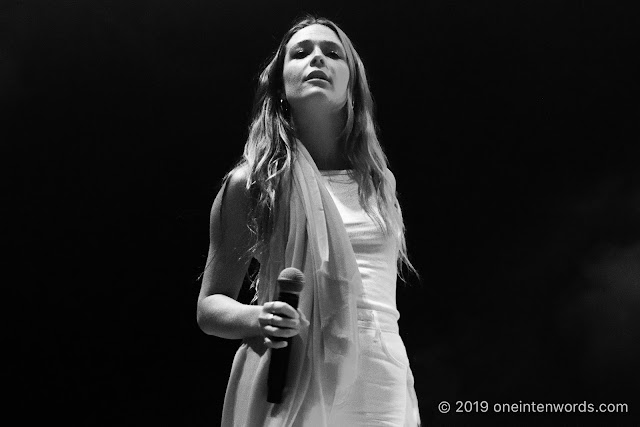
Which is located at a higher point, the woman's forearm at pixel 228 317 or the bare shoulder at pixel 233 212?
the bare shoulder at pixel 233 212

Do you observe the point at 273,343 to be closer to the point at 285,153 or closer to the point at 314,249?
the point at 314,249

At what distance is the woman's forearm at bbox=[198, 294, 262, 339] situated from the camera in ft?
3.97

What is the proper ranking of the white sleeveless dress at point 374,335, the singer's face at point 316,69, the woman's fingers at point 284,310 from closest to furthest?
the woman's fingers at point 284,310 < the white sleeveless dress at point 374,335 < the singer's face at point 316,69

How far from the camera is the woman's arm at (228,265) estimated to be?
1263 mm

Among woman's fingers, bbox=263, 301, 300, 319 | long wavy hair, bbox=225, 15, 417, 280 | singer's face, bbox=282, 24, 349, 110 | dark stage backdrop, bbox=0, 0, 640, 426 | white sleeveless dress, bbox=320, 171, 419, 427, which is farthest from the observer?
dark stage backdrop, bbox=0, 0, 640, 426

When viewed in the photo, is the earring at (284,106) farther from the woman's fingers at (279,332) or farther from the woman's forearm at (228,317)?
the woman's fingers at (279,332)

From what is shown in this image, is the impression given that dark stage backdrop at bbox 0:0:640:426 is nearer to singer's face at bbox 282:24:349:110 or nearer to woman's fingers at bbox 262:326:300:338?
Answer: singer's face at bbox 282:24:349:110

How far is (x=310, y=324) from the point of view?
4.04ft

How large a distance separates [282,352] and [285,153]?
0.40 meters

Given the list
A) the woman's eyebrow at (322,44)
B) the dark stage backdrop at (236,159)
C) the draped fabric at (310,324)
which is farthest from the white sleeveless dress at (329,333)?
the dark stage backdrop at (236,159)

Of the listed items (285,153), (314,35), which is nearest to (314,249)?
(285,153)

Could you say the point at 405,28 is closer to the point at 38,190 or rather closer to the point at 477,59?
the point at 477,59

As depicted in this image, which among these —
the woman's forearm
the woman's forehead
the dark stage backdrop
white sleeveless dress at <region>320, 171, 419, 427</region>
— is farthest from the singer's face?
the dark stage backdrop

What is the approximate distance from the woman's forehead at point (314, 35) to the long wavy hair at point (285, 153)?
0.07ft
